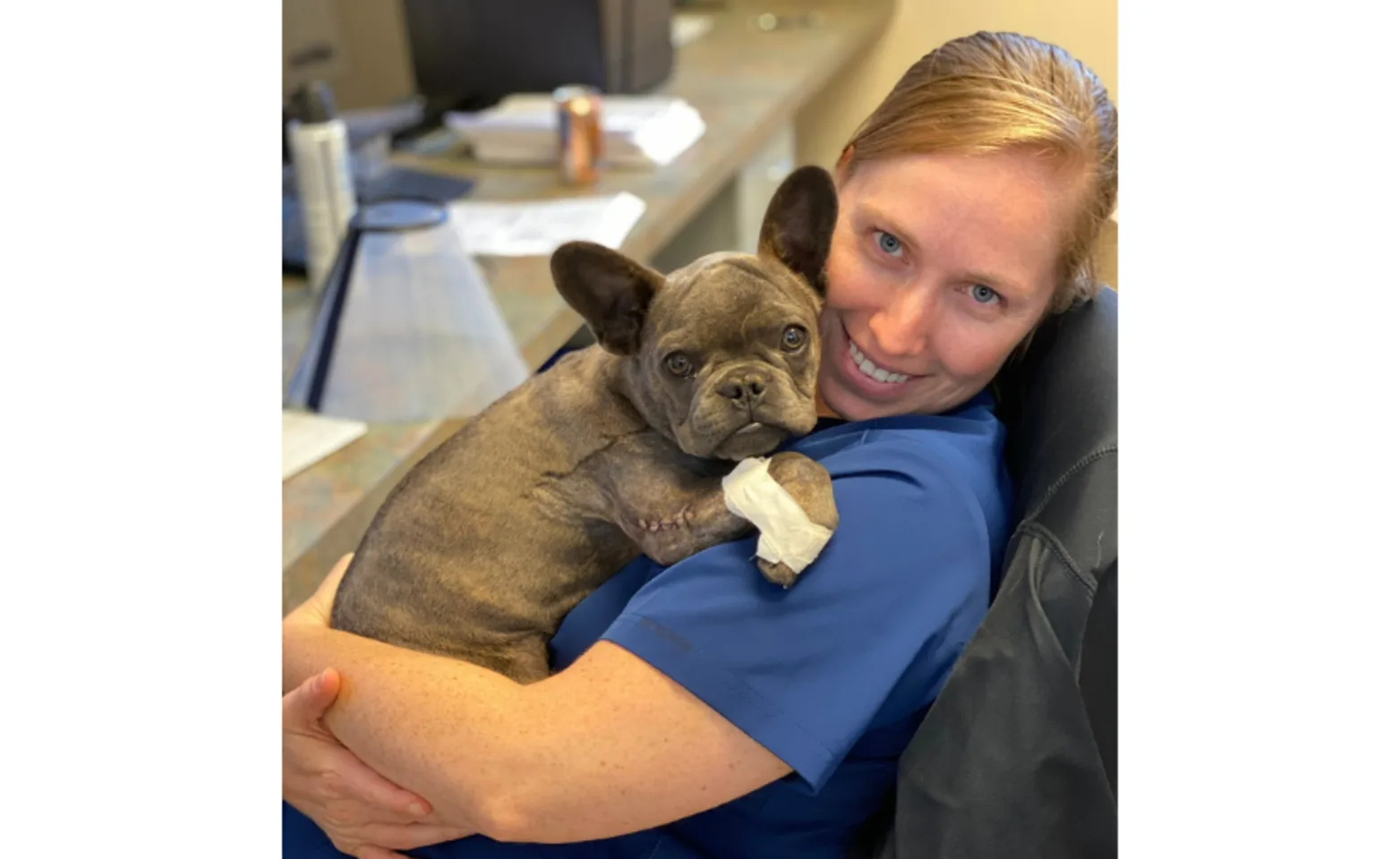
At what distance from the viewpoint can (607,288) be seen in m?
0.96

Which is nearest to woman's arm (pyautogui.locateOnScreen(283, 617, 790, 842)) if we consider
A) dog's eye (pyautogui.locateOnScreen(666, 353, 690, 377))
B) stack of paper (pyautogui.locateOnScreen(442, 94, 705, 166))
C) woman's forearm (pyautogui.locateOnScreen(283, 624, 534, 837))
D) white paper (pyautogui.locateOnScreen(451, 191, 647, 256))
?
woman's forearm (pyautogui.locateOnScreen(283, 624, 534, 837))

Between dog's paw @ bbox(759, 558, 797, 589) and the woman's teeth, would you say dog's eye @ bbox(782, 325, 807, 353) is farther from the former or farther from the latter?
dog's paw @ bbox(759, 558, 797, 589)

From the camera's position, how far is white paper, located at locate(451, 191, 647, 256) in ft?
6.83

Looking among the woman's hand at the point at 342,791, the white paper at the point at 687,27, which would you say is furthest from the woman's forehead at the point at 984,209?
the white paper at the point at 687,27

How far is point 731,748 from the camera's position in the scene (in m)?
0.87

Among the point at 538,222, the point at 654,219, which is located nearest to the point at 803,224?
the point at 654,219

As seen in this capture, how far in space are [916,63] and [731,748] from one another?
19.7 inches

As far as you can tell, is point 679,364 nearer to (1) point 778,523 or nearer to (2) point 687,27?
(1) point 778,523

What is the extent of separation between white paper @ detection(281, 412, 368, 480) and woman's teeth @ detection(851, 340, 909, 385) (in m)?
0.80

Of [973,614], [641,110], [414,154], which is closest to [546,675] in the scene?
[973,614]

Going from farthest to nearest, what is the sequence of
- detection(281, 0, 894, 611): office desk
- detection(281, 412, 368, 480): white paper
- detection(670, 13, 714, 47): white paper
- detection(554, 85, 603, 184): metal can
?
detection(670, 13, 714, 47): white paper < detection(554, 85, 603, 184): metal can < detection(281, 412, 368, 480): white paper < detection(281, 0, 894, 611): office desk

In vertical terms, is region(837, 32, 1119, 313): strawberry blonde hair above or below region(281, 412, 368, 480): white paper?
above

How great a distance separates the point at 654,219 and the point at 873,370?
83cm

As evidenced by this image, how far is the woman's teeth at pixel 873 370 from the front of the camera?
1008 millimetres
